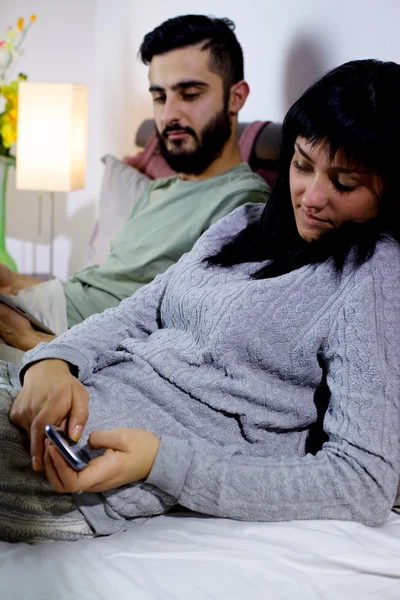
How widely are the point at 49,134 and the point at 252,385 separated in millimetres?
1969

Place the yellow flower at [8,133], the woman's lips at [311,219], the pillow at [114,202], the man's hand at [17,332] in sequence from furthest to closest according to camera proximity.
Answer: the yellow flower at [8,133], the pillow at [114,202], the man's hand at [17,332], the woman's lips at [311,219]

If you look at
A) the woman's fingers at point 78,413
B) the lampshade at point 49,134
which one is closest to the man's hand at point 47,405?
the woman's fingers at point 78,413

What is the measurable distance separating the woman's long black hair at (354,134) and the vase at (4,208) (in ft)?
5.89

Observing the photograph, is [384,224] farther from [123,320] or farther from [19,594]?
[19,594]

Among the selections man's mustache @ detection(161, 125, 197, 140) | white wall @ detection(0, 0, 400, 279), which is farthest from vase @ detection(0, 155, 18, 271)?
man's mustache @ detection(161, 125, 197, 140)

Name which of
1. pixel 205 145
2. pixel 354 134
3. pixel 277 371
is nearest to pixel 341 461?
pixel 277 371

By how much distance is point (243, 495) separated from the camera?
93cm

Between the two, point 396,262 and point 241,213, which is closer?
point 396,262

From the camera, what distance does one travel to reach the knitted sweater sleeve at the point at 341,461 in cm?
90

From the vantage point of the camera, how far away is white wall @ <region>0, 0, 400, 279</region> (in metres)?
1.75

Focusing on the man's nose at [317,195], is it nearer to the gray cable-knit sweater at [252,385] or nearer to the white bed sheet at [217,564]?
the gray cable-knit sweater at [252,385]

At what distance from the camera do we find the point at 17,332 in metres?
1.64

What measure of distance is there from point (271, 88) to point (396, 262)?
4.21ft

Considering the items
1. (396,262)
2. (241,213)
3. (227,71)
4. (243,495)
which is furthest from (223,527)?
(227,71)
